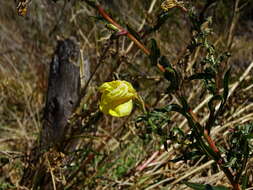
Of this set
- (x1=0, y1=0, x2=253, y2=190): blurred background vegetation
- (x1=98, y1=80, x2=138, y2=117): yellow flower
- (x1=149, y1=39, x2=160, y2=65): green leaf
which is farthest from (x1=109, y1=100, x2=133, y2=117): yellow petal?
(x1=0, y1=0, x2=253, y2=190): blurred background vegetation

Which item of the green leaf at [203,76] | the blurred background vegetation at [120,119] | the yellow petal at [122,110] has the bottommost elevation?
the blurred background vegetation at [120,119]

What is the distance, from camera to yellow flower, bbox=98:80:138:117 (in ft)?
3.53

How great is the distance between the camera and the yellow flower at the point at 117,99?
1075 mm

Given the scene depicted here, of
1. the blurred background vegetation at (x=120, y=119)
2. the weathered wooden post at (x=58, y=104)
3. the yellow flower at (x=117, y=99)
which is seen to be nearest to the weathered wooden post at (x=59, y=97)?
the weathered wooden post at (x=58, y=104)

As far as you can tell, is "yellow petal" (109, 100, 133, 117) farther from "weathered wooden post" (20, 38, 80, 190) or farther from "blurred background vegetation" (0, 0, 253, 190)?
"weathered wooden post" (20, 38, 80, 190)

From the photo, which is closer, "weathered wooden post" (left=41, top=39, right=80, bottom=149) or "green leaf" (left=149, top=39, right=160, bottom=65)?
"green leaf" (left=149, top=39, right=160, bottom=65)

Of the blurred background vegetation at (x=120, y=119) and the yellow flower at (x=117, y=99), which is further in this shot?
the blurred background vegetation at (x=120, y=119)

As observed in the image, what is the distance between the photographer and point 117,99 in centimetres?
108

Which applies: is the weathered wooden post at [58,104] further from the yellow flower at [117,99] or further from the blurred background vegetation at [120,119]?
the yellow flower at [117,99]

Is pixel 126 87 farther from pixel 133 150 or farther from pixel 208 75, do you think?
pixel 133 150

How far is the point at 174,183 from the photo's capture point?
181 centimetres

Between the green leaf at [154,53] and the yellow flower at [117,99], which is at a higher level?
the green leaf at [154,53]

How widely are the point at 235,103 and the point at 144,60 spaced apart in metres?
1.27

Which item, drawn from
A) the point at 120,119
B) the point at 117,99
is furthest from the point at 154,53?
the point at 120,119
